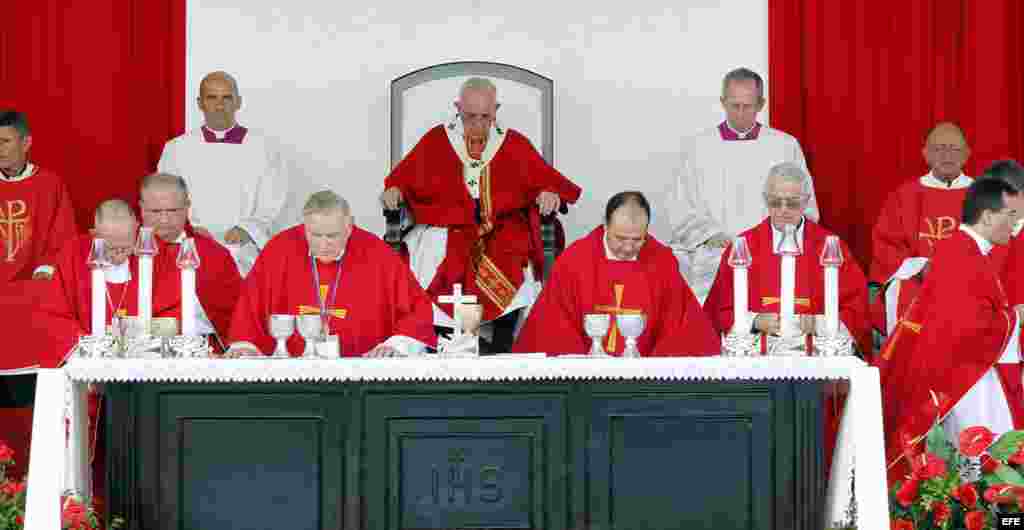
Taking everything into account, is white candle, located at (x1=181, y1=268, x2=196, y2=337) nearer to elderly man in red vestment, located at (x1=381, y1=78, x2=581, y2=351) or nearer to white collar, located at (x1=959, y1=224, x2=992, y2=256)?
elderly man in red vestment, located at (x1=381, y1=78, x2=581, y2=351)

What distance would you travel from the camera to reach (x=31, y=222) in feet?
30.7

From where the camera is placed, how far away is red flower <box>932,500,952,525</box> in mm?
6781

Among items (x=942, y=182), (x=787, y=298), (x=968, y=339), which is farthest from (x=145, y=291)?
(x=942, y=182)

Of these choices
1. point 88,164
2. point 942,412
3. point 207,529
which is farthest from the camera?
point 88,164

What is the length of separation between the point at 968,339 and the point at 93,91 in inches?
200

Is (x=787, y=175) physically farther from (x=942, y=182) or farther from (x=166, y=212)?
(x=166, y=212)

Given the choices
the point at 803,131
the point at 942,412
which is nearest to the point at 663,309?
the point at 942,412

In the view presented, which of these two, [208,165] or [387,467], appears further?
[208,165]

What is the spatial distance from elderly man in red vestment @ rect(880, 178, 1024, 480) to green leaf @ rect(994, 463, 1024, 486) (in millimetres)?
481

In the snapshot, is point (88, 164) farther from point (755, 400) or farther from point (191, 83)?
point (755, 400)

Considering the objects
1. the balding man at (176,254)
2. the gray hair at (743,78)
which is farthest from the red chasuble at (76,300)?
the gray hair at (743,78)

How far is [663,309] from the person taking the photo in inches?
328

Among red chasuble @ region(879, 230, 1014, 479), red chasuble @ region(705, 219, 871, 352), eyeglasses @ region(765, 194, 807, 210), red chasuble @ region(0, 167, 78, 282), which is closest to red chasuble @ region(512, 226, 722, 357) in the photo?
red chasuble @ region(705, 219, 871, 352)

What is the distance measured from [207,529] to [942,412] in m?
2.83
